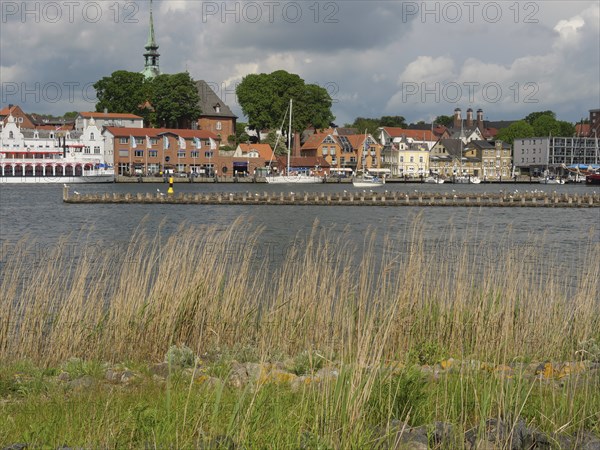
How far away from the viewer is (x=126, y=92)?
5271 inches

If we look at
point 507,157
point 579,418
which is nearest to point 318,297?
point 579,418

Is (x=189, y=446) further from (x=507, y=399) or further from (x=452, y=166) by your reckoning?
(x=452, y=166)

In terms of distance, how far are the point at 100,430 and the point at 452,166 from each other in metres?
148

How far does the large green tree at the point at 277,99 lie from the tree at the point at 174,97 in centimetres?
931

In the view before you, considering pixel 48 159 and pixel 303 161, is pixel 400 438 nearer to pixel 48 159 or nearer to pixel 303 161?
pixel 48 159

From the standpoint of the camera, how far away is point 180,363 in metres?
9.59

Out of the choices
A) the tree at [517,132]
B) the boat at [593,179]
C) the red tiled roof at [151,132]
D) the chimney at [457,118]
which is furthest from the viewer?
the chimney at [457,118]

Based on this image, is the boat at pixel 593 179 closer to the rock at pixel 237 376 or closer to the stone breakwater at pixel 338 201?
the stone breakwater at pixel 338 201

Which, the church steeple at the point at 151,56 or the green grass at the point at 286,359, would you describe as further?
the church steeple at the point at 151,56

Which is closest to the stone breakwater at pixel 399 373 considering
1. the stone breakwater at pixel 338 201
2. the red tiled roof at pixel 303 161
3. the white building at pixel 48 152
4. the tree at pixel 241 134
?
the stone breakwater at pixel 338 201

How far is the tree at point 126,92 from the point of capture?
133 metres

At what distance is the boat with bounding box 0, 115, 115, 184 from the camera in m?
113

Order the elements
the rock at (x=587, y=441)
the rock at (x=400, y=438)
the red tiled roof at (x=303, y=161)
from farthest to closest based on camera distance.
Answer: the red tiled roof at (x=303, y=161) → the rock at (x=587, y=441) → the rock at (x=400, y=438)

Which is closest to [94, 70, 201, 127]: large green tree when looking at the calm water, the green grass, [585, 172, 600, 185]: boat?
the calm water
